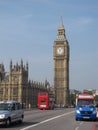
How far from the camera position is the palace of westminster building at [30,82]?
325 feet

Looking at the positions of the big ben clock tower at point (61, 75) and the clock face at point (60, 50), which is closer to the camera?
the big ben clock tower at point (61, 75)

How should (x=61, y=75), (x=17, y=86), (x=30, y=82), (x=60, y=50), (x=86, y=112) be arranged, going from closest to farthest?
(x=86, y=112) → (x=17, y=86) → (x=30, y=82) → (x=61, y=75) → (x=60, y=50)

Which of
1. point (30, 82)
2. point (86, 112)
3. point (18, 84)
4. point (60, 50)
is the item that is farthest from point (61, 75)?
point (86, 112)

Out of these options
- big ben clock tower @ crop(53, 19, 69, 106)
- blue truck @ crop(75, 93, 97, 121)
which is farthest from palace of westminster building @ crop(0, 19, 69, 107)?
blue truck @ crop(75, 93, 97, 121)

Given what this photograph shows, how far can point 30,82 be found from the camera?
348ft

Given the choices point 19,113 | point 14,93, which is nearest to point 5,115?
point 19,113

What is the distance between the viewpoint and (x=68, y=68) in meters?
140

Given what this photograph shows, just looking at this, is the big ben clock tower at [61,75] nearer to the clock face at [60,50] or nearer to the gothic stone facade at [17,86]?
the clock face at [60,50]

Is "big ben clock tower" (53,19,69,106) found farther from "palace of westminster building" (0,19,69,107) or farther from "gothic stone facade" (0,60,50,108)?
"gothic stone facade" (0,60,50,108)

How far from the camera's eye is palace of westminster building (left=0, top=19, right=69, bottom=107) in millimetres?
99000

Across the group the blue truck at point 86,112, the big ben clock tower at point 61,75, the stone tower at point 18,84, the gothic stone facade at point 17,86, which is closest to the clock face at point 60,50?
the big ben clock tower at point 61,75

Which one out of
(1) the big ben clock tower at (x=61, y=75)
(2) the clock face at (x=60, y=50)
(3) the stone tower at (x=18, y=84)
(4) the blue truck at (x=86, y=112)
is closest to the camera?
(4) the blue truck at (x=86, y=112)

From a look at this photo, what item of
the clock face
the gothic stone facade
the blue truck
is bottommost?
the blue truck

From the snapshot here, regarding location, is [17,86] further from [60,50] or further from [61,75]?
[60,50]
